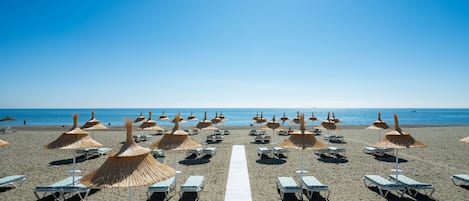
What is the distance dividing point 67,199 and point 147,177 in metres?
4.89

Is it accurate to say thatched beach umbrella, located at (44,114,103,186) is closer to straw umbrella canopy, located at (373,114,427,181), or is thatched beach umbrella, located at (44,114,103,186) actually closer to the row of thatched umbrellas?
the row of thatched umbrellas

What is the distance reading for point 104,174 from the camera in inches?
183

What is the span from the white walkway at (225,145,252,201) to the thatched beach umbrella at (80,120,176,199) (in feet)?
11.8

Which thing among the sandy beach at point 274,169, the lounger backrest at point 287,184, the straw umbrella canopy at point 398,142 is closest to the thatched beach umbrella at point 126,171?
the sandy beach at point 274,169

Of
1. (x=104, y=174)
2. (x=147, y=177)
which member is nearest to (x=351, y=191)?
(x=147, y=177)

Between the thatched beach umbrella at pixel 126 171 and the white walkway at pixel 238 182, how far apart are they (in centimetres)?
359

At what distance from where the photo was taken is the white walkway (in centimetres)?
803

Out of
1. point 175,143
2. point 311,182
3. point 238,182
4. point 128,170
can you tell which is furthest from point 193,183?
point 311,182

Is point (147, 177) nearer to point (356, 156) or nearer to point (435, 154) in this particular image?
point (356, 156)

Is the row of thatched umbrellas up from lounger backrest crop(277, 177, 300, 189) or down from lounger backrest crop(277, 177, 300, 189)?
up

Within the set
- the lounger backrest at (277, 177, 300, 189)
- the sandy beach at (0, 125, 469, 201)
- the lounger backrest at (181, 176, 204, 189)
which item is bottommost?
the sandy beach at (0, 125, 469, 201)

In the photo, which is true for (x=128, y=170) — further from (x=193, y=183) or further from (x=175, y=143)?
(x=193, y=183)

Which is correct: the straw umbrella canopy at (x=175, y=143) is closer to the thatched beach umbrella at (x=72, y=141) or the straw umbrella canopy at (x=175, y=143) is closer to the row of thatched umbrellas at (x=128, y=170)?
the thatched beach umbrella at (x=72, y=141)

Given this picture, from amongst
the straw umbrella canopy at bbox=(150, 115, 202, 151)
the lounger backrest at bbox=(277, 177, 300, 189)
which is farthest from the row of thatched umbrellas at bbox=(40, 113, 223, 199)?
the lounger backrest at bbox=(277, 177, 300, 189)
